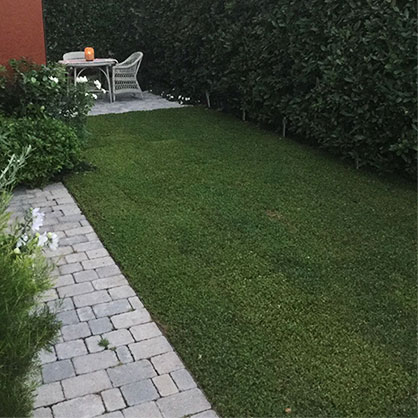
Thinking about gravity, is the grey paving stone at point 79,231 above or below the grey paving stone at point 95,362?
above

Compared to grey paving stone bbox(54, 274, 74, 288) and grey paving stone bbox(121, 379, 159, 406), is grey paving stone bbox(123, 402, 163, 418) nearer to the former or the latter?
grey paving stone bbox(121, 379, 159, 406)

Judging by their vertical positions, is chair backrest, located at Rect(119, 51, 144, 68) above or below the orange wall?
below

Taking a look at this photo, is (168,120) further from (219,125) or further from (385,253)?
(385,253)

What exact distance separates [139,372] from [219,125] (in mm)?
5565

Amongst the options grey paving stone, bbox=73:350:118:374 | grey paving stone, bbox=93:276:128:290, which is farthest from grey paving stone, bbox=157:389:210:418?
grey paving stone, bbox=93:276:128:290

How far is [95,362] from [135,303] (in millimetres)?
588

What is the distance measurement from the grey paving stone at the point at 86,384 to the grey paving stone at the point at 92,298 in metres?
0.68

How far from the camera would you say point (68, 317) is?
305 centimetres

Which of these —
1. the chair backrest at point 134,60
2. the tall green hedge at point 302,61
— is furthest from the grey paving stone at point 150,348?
the chair backrest at point 134,60

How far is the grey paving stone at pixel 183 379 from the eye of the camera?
2490mm

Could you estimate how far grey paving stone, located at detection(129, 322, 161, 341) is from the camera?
9.40 ft

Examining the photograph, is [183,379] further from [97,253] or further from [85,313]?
[97,253]

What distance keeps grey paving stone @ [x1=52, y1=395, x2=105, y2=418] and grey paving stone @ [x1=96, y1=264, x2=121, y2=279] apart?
1.19 m

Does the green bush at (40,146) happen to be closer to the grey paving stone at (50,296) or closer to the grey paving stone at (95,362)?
the grey paving stone at (50,296)
